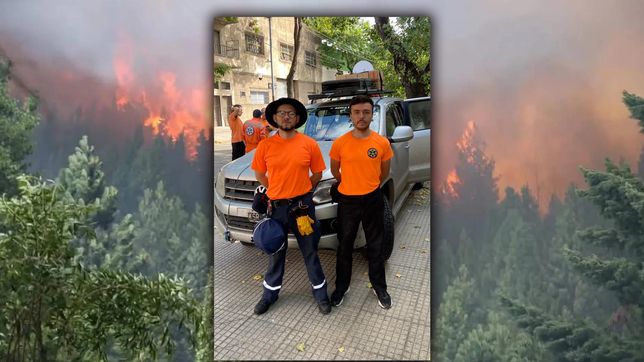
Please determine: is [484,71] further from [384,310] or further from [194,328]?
[194,328]

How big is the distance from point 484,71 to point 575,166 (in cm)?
72

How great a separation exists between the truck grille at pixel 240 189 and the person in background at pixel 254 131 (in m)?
0.22

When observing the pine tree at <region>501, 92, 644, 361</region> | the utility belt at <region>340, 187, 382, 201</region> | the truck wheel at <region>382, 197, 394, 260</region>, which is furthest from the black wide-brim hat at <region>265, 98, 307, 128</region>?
the pine tree at <region>501, 92, 644, 361</region>

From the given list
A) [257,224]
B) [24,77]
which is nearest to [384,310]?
[257,224]

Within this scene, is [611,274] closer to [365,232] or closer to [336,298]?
[365,232]

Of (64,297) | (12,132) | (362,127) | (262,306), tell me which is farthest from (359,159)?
(12,132)

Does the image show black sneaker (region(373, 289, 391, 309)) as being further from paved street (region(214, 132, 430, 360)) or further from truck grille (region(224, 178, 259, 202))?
truck grille (region(224, 178, 259, 202))

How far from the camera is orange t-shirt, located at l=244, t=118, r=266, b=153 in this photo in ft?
6.79

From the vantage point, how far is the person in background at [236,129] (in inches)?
80.7

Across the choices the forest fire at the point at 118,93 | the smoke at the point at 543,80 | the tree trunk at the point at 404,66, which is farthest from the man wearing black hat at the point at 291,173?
the smoke at the point at 543,80

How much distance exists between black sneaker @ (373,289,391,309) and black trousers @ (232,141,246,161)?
1153mm

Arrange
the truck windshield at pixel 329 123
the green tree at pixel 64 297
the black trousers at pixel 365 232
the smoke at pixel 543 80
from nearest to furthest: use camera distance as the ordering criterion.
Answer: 1. the green tree at pixel 64 297
2. the smoke at pixel 543 80
3. the black trousers at pixel 365 232
4. the truck windshield at pixel 329 123

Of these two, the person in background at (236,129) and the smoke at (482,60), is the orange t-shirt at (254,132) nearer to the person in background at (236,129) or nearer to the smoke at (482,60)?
the person in background at (236,129)

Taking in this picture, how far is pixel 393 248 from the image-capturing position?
231 centimetres
